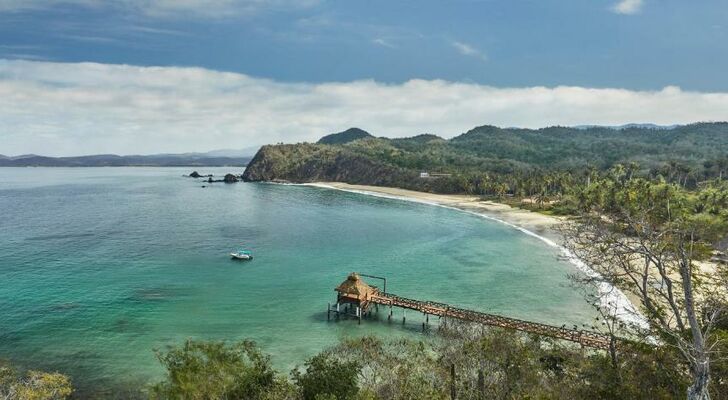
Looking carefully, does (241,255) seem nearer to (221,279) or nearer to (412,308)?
(221,279)

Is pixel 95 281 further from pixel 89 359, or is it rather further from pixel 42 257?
pixel 89 359

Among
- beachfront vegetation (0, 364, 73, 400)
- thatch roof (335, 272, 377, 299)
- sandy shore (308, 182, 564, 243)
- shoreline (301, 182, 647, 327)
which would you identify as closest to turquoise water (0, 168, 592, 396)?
thatch roof (335, 272, 377, 299)

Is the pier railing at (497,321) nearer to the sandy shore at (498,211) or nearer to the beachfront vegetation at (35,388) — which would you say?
the beachfront vegetation at (35,388)

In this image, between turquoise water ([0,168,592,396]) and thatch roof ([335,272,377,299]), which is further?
thatch roof ([335,272,377,299])

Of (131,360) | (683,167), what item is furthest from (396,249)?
(683,167)

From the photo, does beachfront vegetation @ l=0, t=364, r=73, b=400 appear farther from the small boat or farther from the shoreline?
the shoreline

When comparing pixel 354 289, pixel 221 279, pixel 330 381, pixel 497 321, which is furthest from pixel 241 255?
pixel 330 381

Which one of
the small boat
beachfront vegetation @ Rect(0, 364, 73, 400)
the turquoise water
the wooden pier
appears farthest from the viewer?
Result: the small boat
